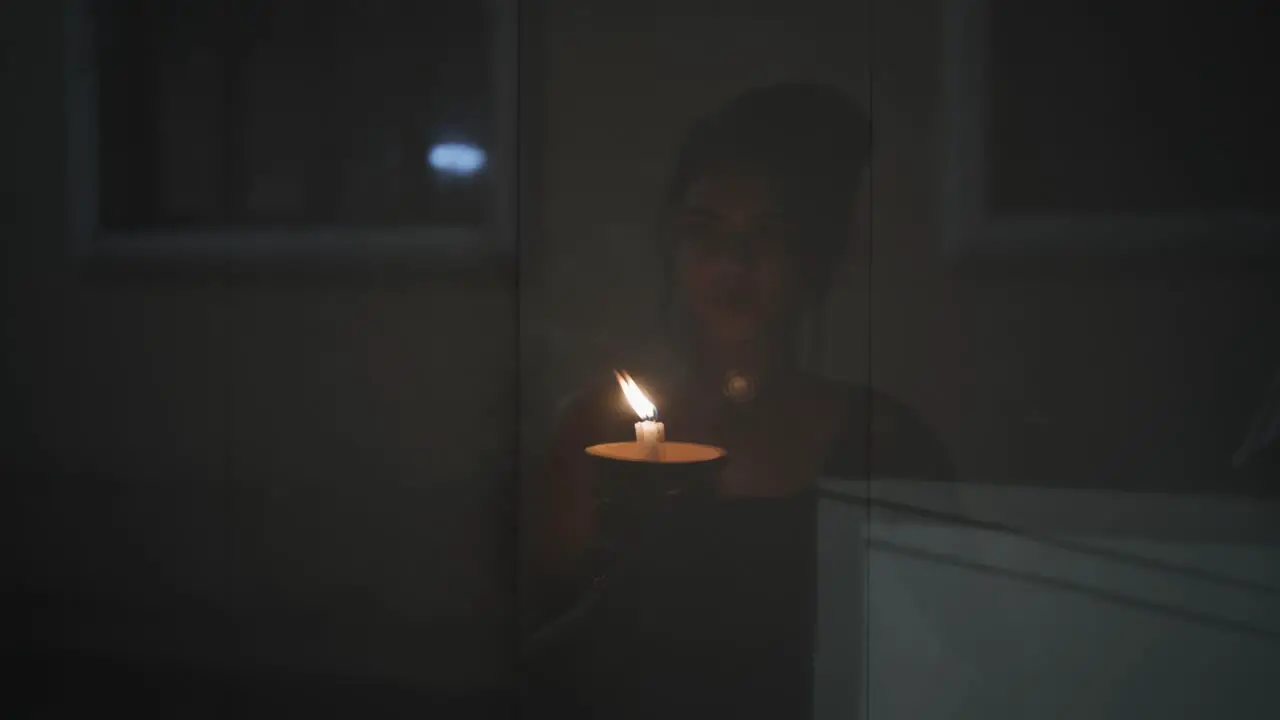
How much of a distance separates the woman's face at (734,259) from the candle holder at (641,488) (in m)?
0.11

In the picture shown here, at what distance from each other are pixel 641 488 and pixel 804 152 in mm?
313

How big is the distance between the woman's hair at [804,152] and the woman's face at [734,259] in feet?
0.04

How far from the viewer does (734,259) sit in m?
0.70

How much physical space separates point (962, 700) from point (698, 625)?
23 cm

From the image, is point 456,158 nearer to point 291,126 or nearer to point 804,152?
point 291,126

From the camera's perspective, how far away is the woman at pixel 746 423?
27.2 inches

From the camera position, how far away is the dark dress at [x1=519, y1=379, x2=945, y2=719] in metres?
0.69

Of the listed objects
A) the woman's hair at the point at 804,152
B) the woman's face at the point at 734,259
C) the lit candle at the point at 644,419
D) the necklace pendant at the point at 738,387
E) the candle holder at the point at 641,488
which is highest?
the woman's hair at the point at 804,152

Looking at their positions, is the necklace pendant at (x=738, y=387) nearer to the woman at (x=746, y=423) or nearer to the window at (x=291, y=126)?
the woman at (x=746, y=423)

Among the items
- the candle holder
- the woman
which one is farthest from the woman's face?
the candle holder

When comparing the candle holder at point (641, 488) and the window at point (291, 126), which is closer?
the candle holder at point (641, 488)

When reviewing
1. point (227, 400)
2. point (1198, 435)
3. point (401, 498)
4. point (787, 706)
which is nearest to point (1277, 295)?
point (1198, 435)

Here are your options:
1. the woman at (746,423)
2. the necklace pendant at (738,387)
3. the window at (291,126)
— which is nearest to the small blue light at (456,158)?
the window at (291,126)

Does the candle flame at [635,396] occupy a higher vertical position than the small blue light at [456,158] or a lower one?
lower
